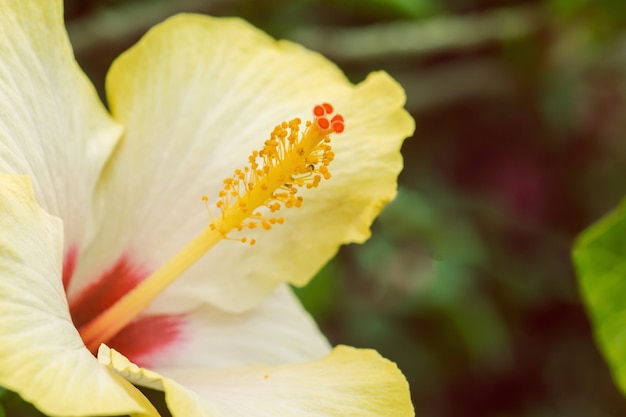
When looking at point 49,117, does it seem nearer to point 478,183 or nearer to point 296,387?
point 296,387

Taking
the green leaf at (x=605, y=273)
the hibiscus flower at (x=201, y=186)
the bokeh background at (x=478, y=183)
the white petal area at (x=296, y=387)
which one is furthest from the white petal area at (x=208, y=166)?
the bokeh background at (x=478, y=183)

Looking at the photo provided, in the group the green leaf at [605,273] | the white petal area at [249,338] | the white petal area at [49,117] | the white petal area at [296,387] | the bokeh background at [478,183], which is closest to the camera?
the white petal area at [296,387]

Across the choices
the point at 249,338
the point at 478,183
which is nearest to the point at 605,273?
the point at 249,338

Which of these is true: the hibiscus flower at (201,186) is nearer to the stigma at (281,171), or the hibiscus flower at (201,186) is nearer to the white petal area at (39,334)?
the stigma at (281,171)

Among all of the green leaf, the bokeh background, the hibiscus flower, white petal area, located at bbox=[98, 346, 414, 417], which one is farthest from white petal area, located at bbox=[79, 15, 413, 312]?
the bokeh background

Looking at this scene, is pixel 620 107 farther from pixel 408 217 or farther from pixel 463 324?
pixel 408 217

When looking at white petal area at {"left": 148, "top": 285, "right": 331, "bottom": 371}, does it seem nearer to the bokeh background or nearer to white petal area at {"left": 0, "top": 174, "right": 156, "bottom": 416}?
white petal area at {"left": 0, "top": 174, "right": 156, "bottom": 416}

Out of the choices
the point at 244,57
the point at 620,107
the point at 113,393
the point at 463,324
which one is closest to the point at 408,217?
the point at 463,324
